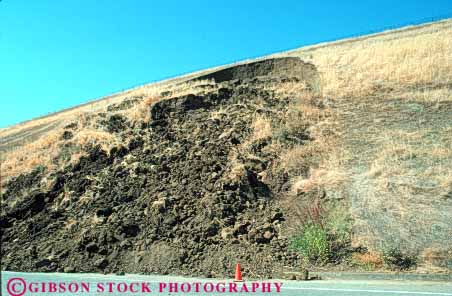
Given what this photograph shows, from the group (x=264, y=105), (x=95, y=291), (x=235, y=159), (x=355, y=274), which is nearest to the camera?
(x=95, y=291)

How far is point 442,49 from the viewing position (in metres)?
29.2

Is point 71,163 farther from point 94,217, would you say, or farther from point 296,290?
point 296,290

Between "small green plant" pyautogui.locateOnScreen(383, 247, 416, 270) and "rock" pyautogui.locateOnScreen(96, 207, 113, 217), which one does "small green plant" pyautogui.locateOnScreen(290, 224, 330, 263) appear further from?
"rock" pyautogui.locateOnScreen(96, 207, 113, 217)

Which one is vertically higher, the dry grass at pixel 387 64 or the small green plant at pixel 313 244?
the dry grass at pixel 387 64

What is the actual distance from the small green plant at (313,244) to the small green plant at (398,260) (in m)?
1.50

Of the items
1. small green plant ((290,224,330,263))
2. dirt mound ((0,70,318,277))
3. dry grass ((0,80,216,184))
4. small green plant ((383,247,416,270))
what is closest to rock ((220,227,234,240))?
dirt mound ((0,70,318,277))

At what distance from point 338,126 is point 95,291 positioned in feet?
44.8

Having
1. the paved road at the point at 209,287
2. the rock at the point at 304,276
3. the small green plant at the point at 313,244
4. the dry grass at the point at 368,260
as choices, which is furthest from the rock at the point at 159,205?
the dry grass at the point at 368,260

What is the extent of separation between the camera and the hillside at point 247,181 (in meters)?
13.9

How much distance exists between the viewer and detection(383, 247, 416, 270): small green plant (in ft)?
40.3

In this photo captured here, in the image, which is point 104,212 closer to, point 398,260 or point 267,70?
point 398,260

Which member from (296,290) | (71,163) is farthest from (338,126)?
(296,290)

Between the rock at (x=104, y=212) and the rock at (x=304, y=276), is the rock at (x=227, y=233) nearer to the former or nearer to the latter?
the rock at (x=304, y=276)

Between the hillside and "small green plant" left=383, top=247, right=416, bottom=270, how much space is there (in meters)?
0.03
